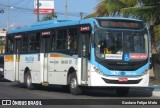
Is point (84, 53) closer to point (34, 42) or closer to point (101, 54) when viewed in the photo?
point (101, 54)

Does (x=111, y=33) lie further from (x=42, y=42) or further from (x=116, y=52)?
(x=42, y=42)

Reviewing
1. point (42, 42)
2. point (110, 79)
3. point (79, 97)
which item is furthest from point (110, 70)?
point (42, 42)

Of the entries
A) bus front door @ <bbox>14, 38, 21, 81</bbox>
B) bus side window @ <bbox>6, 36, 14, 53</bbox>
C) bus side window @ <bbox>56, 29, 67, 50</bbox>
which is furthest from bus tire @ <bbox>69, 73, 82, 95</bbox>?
bus side window @ <bbox>6, 36, 14, 53</bbox>

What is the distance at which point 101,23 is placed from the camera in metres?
20.7

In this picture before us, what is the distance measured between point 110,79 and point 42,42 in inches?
223

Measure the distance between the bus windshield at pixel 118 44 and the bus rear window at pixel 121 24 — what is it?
0.23 meters

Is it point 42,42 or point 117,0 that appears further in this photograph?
point 117,0

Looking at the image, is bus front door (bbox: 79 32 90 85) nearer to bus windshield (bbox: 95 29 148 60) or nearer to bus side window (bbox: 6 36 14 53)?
bus windshield (bbox: 95 29 148 60)

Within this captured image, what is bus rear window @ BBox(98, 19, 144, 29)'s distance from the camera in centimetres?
2072

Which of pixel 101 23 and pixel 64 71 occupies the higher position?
pixel 101 23

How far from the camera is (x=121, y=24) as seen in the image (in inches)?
826

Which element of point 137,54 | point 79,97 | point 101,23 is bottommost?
point 79,97

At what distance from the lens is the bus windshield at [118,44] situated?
20.5 m

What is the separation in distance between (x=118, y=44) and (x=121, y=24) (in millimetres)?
918
